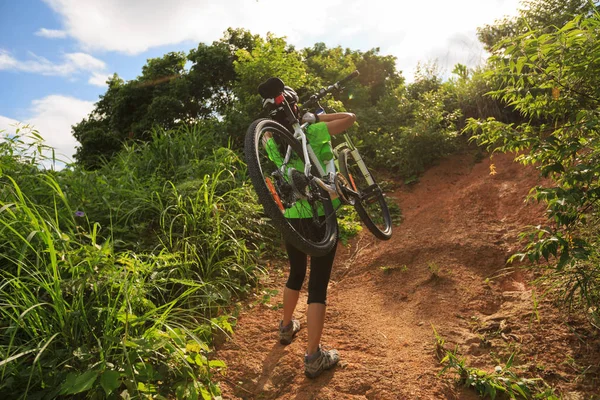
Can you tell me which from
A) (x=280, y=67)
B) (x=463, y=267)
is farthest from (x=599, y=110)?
(x=280, y=67)

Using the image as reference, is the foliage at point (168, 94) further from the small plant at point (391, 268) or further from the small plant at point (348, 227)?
the small plant at point (391, 268)

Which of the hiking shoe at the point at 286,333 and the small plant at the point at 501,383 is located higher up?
the hiking shoe at the point at 286,333

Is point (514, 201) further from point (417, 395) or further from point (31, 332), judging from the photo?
point (31, 332)

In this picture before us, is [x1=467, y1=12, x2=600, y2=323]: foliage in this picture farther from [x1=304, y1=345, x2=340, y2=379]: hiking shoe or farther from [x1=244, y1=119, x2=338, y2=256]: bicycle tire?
[x1=304, y1=345, x2=340, y2=379]: hiking shoe

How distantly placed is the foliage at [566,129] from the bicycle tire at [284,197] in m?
1.14

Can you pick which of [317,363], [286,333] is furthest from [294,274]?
[317,363]

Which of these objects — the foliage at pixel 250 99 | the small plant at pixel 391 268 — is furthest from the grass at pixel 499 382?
the foliage at pixel 250 99

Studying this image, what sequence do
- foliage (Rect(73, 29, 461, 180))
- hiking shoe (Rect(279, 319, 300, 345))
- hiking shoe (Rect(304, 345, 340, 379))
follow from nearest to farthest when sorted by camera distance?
hiking shoe (Rect(304, 345, 340, 379))
hiking shoe (Rect(279, 319, 300, 345))
foliage (Rect(73, 29, 461, 180))

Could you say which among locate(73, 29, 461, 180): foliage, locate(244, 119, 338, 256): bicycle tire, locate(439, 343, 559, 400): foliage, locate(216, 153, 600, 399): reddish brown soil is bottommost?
locate(439, 343, 559, 400): foliage

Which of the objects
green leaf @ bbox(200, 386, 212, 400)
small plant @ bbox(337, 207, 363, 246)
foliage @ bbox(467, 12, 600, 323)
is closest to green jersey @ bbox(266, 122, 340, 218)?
foliage @ bbox(467, 12, 600, 323)

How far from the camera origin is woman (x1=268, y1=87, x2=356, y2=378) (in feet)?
8.22

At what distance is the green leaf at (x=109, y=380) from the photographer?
6.10 feet

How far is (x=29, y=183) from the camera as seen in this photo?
3.52 metres

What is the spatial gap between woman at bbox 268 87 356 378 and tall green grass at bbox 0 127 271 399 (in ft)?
1.68
